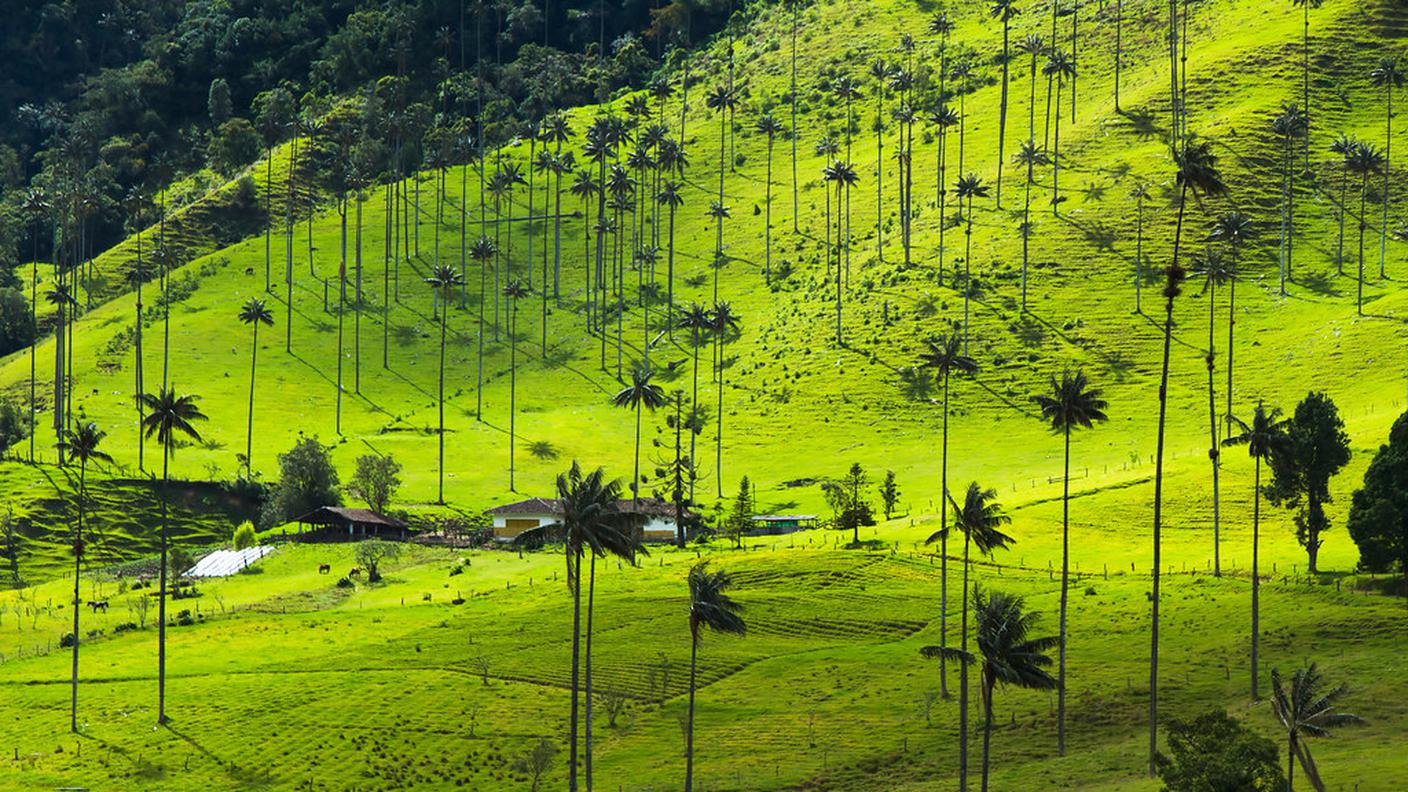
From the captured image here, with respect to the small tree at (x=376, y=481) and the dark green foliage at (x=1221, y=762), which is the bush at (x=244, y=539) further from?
the dark green foliage at (x=1221, y=762)

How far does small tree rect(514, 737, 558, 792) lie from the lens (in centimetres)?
9706

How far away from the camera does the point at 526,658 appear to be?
394 ft

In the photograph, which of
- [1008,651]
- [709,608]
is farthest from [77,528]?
[1008,651]

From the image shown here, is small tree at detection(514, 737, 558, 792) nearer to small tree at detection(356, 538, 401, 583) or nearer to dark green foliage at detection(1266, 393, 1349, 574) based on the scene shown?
small tree at detection(356, 538, 401, 583)

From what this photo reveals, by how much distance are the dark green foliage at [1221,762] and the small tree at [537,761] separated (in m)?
38.4

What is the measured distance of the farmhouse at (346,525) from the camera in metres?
173

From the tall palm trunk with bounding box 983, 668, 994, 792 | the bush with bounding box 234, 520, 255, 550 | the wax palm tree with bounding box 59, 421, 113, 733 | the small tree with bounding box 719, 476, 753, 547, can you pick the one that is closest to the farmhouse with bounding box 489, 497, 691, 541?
the small tree with bounding box 719, 476, 753, 547

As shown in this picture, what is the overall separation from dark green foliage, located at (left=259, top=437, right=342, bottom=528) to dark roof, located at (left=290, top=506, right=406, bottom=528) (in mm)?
6948

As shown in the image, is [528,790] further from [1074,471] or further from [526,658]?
[1074,471]

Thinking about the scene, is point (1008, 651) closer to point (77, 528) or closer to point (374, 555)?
point (374, 555)

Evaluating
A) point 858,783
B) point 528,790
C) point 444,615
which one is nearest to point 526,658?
point 444,615

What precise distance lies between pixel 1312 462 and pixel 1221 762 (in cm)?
6394

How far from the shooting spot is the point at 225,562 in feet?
538

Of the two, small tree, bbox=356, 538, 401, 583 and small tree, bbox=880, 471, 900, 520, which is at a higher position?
small tree, bbox=880, 471, 900, 520
